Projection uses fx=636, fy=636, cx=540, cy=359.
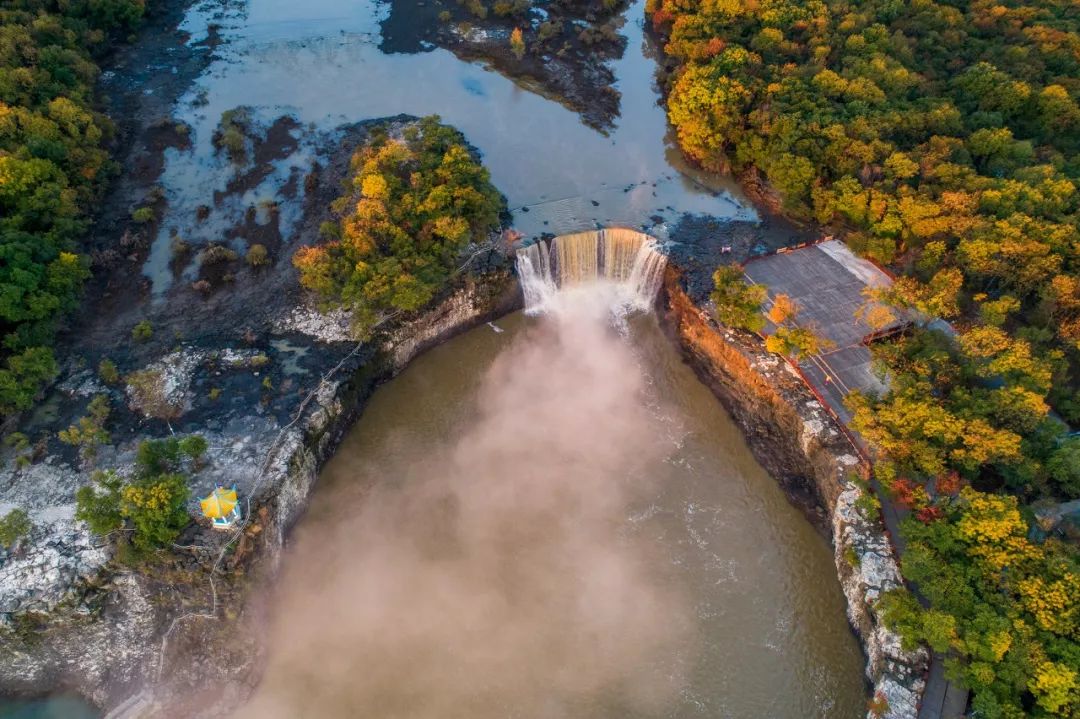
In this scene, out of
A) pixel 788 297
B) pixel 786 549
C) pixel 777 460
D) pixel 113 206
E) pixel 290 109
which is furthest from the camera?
pixel 290 109

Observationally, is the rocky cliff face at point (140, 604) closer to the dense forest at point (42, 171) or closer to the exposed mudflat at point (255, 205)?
the exposed mudflat at point (255, 205)

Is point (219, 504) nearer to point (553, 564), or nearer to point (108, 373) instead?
point (108, 373)

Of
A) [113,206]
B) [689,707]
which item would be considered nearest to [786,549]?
[689,707]

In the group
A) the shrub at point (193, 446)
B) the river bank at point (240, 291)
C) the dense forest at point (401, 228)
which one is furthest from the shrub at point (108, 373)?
the dense forest at point (401, 228)

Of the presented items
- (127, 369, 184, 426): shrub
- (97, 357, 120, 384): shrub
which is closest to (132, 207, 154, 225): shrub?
(97, 357, 120, 384): shrub

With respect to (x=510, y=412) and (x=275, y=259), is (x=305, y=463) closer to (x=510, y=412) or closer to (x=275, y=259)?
(x=510, y=412)

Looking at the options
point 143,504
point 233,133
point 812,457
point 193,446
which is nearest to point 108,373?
point 193,446
